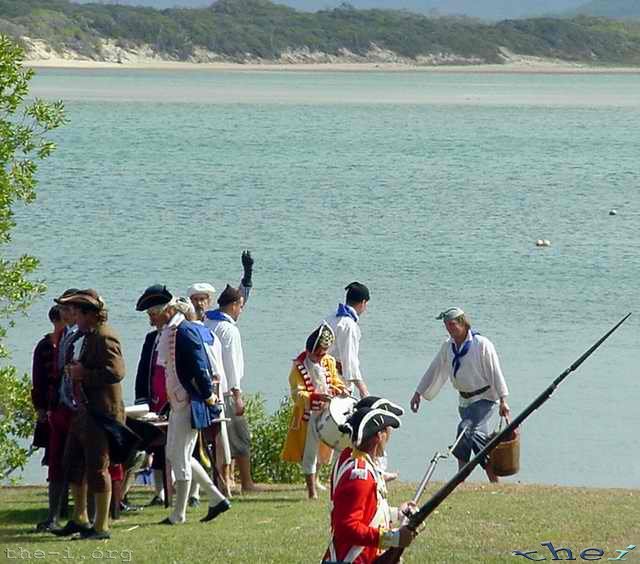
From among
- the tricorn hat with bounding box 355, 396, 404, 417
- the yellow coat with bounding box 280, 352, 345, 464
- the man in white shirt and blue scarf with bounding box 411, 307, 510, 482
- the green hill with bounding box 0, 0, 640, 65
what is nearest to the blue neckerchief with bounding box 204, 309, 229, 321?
the yellow coat with bounding box 280, 352, 345, 464

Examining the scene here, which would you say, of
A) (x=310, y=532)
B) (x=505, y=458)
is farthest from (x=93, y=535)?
(x=505, y=458)

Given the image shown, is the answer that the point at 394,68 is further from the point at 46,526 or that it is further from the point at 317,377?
the point at 46,526

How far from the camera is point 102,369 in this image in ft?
32.8

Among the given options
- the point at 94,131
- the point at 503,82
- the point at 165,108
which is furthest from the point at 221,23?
the point at 94,131

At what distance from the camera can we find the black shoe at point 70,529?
1024 cm

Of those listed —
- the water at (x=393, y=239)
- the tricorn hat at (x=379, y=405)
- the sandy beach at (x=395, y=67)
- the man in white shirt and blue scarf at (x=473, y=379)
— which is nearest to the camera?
the tricorn hat at (x=379, y=405)

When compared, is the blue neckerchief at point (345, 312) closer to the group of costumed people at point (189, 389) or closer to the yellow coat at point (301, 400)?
the group of costumed people at point (189, 389)

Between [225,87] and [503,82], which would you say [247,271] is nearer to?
[225,87]

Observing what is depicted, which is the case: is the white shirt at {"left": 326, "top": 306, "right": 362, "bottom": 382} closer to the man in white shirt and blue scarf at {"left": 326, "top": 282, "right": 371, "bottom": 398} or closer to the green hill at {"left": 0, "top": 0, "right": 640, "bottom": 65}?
the man in white shirt and blue scarf at {"left": 326, "top": 282, "right": 371, "bottom": 398}

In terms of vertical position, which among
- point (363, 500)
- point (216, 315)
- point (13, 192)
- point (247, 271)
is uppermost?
point (13, 192)

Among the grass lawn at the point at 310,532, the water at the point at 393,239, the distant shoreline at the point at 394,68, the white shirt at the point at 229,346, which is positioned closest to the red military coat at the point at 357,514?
the grass lawn at the point at 310,532

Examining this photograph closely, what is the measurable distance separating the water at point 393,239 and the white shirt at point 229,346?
142 inches

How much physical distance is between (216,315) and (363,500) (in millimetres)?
5428

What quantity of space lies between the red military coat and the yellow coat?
455 centimetres
